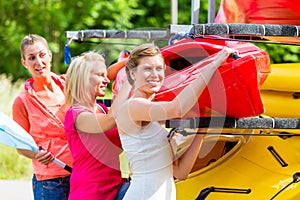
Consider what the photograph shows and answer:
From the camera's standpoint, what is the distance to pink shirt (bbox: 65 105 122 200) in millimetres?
3779

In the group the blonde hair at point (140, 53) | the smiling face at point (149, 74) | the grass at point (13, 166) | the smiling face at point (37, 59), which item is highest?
the blonde hair at point (140, 53)

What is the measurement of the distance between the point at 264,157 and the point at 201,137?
52 centimetres

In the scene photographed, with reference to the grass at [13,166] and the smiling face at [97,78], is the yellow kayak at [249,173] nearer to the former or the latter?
the smiling face at [97,78]

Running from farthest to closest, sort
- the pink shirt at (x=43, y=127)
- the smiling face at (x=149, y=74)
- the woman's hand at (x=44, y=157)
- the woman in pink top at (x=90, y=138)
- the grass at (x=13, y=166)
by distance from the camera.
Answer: the grass at (x=13, y=166)
the pink shirt at (x=43, y=127)
the woman's hand at (x=44, y=157)
the woman in pink top at (x=90, y=138)
the smiling face at (x=149, y=74)

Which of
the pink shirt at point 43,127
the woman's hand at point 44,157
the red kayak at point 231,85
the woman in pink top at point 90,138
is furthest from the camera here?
the pink shirt at point 43,127

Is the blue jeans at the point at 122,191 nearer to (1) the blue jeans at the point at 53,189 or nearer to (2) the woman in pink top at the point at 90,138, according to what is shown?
(2) the woman in pink top at the point at 90,138

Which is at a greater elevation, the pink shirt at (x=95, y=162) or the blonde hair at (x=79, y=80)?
the blonde hair at (x=79, y=80)

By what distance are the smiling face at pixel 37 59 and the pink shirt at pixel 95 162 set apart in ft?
2.46

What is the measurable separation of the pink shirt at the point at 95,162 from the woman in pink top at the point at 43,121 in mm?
531

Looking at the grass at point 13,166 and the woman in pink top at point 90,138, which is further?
the grass at point 13,166

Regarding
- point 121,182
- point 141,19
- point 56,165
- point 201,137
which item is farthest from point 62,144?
point 141,19

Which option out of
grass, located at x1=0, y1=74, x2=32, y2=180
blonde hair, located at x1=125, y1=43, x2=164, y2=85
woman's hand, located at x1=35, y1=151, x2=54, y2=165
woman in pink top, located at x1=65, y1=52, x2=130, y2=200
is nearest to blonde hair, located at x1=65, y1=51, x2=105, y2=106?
woman in pink top, located at x1=65, y1=52, x2=130, y2=200

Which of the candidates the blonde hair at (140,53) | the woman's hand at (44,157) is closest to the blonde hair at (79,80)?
the blonde hair at (140,53)

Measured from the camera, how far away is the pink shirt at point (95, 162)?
3779mm
